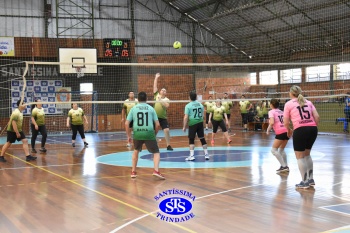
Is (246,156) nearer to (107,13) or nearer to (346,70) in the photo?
(346,70)

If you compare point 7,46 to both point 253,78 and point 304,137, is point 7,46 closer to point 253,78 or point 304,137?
point 253,78

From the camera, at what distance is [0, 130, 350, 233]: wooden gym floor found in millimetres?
5523

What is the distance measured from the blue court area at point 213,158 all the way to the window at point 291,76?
16.8 metres

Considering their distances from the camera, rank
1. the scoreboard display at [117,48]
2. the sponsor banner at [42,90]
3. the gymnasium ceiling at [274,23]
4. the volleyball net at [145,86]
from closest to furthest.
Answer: the scoreboard display at [117,48], the volleyball net at [145,86], the gymnasium ceiling at [274,23], the sponsor banner at [42,90]

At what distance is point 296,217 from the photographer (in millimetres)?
5691

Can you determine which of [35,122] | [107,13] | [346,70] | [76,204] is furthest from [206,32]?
[76,204]

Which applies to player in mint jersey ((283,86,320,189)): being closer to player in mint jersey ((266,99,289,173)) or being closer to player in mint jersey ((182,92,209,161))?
player in mint jersey ((266,99,289,173))

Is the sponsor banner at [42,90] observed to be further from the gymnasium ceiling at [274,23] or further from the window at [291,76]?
the window at [291,76]

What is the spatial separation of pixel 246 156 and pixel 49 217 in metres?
7.34

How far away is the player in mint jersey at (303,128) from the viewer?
24.5ft

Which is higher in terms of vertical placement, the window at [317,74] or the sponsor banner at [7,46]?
the sponsor banner at [7,46]

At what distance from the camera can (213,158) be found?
39.7ft

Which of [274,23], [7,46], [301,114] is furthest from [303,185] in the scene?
[274,23]

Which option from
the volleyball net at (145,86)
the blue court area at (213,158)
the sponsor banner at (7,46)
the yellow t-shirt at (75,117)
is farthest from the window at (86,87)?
the blue court area at (213,158)
